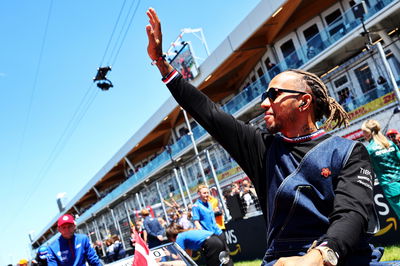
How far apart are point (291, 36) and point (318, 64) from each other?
18.6ft

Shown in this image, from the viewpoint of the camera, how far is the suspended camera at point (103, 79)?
1969 cm

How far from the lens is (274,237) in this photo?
1784 mm

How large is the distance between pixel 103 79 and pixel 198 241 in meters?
15.0

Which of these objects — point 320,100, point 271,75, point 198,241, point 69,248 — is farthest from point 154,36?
point 271,75

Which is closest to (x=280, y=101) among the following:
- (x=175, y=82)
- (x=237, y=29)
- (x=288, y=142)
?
(x=288, y=142)

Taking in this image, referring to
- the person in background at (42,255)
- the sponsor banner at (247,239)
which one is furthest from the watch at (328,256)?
the person in background at (42,255)

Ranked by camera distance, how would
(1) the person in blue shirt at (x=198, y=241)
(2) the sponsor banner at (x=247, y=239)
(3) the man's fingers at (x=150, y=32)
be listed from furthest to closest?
(2) the sponsor banner at (x=247, y=239) < (1) the person in blue shirt at (x=198, y=241) < (3) the man's fingers at (x=150, y=32)

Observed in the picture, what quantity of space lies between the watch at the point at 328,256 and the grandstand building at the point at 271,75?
7092mm

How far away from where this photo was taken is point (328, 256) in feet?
4.50

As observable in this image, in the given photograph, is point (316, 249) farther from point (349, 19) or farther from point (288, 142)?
point (349, 19)

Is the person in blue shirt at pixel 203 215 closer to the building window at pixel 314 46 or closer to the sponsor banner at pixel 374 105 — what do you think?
the sponsor banner at pixel 374 105

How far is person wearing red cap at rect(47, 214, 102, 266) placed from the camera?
18.9ft

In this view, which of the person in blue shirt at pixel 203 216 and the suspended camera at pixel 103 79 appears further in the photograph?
the suspended camera at pixel 103 79

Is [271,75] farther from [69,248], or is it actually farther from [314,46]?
[69,248]
